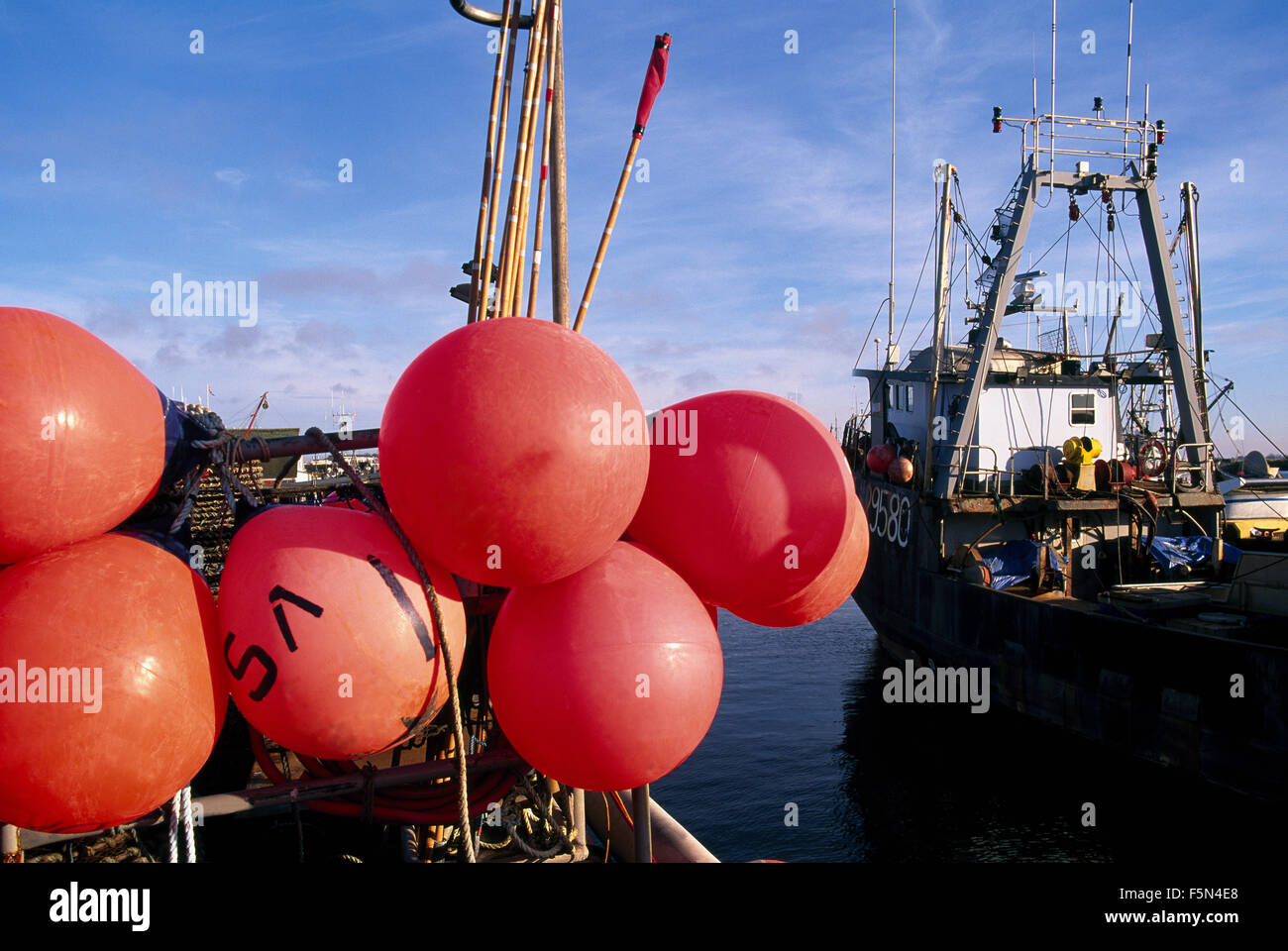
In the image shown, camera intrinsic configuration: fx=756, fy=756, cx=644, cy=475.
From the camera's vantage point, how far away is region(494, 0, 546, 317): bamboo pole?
4.23 m

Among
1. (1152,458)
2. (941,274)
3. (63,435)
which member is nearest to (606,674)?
(63,435)

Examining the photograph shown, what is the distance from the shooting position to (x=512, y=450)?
8.39 feet

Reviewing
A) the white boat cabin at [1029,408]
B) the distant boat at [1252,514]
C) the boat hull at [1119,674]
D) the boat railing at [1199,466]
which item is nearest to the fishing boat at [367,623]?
the boat hull at [1119,674]

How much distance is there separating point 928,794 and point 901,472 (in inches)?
331

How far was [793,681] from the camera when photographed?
2420 centimetres

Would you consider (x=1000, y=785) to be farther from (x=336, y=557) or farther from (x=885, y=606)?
(x=336, y=557)

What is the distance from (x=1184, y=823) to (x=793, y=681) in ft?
38.7

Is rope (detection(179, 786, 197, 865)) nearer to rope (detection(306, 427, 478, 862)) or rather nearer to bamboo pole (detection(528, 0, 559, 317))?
rope (detection(306, 427, 478, 862))

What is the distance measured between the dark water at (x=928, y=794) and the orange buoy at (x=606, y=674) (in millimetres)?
12321

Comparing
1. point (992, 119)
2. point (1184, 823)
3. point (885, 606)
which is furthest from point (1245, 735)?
point (992, 119)

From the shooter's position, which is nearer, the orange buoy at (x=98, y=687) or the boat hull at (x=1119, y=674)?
the orange buoy at (x=98, y=687)

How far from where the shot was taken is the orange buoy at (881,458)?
75.0 feet

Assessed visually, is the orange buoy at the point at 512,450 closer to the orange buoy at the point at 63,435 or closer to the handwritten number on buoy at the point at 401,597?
the handwritten number on buoy at the point at 401,597
